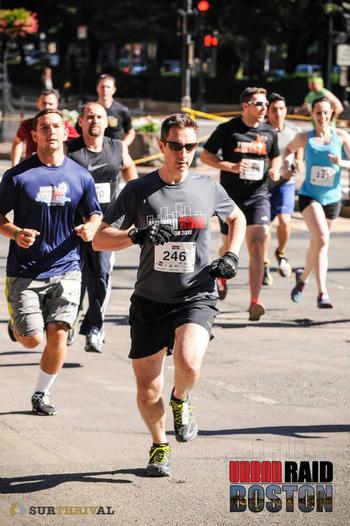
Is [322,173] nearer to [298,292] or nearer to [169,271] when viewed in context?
[298,292]

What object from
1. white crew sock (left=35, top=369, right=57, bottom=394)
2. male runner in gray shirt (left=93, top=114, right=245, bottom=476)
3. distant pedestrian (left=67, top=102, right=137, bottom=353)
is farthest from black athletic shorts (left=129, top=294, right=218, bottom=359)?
distant pedestrian (left=67, top=102, right=137, bottom=353)

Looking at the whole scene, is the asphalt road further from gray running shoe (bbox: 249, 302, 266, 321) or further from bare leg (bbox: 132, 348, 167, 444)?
bare leg (bbox: 132, 348, 167, 444)

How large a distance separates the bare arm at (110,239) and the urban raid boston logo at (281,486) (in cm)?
131

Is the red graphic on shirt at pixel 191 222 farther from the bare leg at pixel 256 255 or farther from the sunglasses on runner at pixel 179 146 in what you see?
the bare leg at pixel 256 255

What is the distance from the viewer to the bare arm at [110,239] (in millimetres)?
6691

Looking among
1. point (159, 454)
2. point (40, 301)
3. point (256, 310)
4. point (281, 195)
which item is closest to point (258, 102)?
point (256, 310)

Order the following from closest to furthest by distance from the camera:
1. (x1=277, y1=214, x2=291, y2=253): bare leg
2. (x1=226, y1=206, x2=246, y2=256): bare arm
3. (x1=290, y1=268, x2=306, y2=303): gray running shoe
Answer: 1. (x1=226, y1=206, x2=246, y2=256): bare arm
2. (x1=290, y1=268, x2=306, y2=303): gray running shoe
3. (x1=277, y1=214, x2=291, y2=253): bare leg

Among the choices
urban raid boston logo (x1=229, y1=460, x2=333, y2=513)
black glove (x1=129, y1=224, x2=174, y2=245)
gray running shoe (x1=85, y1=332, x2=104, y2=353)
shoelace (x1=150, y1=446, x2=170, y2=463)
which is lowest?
gray running shoe (x1=85, y1=332, x2=104, y2=353)

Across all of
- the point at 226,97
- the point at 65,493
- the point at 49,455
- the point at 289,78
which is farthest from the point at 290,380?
the point at 226,97

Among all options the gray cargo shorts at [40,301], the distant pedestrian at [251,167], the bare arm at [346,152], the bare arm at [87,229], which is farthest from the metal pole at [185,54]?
the gray cargo shorts at [40,301]

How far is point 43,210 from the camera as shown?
25.9 feet

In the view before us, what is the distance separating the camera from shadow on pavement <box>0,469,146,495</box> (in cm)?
645

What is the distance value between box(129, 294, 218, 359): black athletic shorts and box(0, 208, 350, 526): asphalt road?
665mm

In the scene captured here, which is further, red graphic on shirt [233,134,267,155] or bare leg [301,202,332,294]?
bare leg [301,202,332,294]
